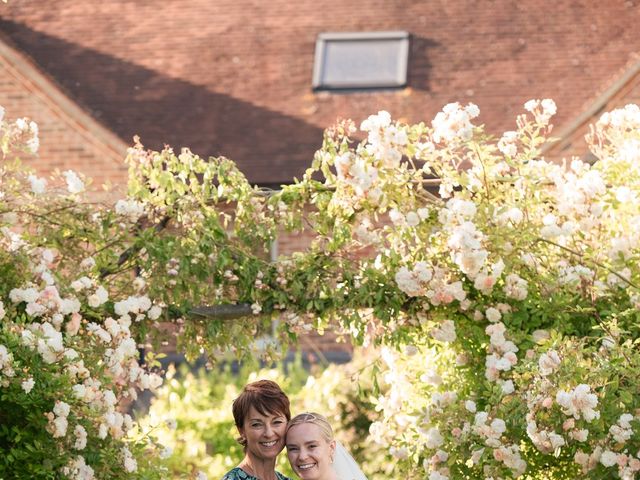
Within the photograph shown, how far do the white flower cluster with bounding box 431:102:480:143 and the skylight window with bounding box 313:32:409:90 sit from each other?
398 inches

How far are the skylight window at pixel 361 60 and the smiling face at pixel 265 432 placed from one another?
11387mm

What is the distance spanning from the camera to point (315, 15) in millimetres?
17781

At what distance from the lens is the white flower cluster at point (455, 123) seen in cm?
650

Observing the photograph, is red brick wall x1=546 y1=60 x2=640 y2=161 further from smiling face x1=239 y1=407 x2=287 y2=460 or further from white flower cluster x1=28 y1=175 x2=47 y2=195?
smiling face x1=239 y1=407 x2=287 y2=460

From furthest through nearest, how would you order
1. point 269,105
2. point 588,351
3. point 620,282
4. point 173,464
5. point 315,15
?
point 315,15, point 269,105, point 173,464, point 620,282, point 588,351

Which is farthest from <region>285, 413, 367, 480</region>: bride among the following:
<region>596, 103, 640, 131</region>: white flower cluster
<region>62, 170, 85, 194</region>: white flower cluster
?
<region>596, 103, 640, 131</region>: white flower cluster

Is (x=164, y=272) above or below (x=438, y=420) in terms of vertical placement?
above

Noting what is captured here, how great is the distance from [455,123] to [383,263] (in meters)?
0.83

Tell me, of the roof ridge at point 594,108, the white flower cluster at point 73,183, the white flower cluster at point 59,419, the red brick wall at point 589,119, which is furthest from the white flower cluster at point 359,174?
the red brick wall at point 589,119

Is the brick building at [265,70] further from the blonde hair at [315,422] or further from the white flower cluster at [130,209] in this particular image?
the blonde hair at [315,422]

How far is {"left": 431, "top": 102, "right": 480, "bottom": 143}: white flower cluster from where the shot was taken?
6504 mm

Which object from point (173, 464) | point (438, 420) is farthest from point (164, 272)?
point (173, 464)

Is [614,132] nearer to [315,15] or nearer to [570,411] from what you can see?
[570,411]

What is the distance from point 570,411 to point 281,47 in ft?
40.1
